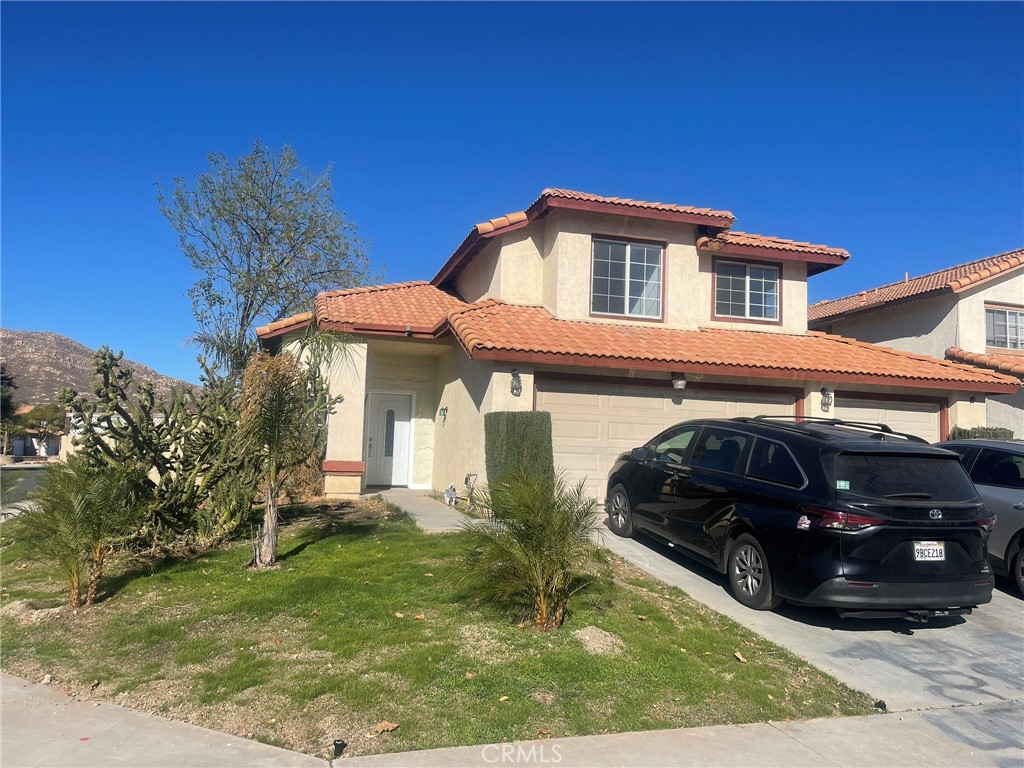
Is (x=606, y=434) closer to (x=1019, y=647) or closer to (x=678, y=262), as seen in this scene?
(x=678, y=262)

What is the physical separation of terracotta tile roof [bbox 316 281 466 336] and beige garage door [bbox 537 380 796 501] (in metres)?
2.83

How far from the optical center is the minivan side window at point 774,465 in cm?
637

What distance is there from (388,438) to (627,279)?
249 inches

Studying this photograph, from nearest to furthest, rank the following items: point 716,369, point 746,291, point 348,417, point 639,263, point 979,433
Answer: point 716,369
point 348,417
point 979,433
point 639,263
point 746,291

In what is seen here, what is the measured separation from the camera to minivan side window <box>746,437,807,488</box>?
637cm

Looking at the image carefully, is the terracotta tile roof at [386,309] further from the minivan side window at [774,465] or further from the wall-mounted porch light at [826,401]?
the wall-mounted porch light at [826,401]

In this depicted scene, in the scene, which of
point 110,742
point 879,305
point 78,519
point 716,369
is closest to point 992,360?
point 879,305

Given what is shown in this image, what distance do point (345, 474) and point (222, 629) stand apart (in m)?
7.66

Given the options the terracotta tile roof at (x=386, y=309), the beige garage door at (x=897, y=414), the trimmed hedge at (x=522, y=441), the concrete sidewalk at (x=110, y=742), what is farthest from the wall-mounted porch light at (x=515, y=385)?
the concrete sidewalk at (x=110, y=742)

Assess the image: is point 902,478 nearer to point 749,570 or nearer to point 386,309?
point 749,570

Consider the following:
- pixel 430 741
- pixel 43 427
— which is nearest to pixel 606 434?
pixel 430 741

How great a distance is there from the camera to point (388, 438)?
15453 millimetres

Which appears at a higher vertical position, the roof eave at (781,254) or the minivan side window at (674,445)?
the roof eave at (781,254)

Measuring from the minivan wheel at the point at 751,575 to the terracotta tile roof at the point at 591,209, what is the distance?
8.14m
